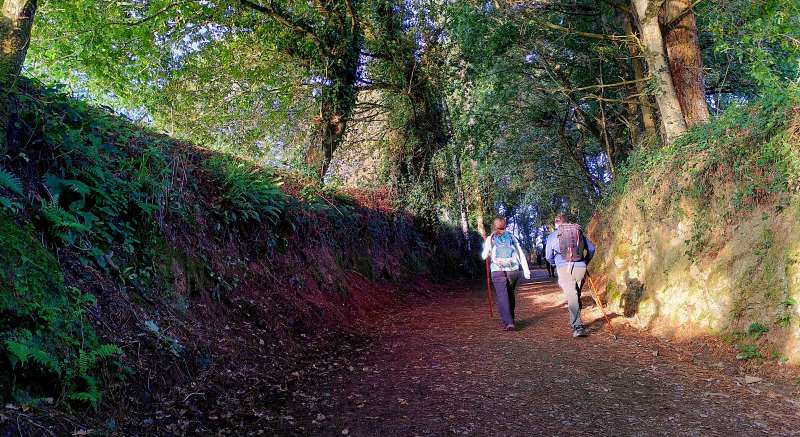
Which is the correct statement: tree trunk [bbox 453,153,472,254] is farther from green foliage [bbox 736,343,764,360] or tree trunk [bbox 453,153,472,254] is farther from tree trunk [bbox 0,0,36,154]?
tree trunk [bbox 0,0,36,154]

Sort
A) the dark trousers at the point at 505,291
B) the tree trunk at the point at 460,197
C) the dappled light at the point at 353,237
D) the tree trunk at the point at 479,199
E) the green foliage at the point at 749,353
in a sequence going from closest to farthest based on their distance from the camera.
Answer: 1. the dappled light at the point at 353,237
2. the green foliage at the point at 749,353
3. the dark trousers at the point at 505,291
4. the tree trunk at the point at 460,197
5. the tree trunk at the point at 479,199

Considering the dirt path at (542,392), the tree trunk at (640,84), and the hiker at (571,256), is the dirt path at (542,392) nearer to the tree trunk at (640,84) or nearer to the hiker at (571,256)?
the hiker at (571,256)

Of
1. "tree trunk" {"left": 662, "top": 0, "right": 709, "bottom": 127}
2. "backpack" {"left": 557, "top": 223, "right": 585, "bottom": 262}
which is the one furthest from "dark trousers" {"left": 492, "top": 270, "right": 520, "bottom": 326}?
"tree trunk" {"left": 662, "top": 0, "right": 709, "bottom": 127}

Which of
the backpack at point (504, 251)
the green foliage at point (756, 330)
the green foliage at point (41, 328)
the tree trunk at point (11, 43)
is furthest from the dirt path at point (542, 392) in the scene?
the tree trunk at point (11, 43)

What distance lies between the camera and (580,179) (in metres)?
21.9

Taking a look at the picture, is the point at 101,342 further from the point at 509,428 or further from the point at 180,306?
the point at 509,428

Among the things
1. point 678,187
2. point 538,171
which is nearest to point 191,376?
point 678,187

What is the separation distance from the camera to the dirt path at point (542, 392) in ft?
13.5

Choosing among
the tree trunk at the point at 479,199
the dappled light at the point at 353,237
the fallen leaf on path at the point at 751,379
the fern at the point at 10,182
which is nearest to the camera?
the fern at the point at 10,182

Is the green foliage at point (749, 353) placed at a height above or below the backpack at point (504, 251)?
below

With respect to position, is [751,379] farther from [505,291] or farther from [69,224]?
[69,224]

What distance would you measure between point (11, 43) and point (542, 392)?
20.9ft

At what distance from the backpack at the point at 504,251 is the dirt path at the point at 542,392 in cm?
139

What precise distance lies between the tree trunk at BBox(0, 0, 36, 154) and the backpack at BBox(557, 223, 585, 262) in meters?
7.44
